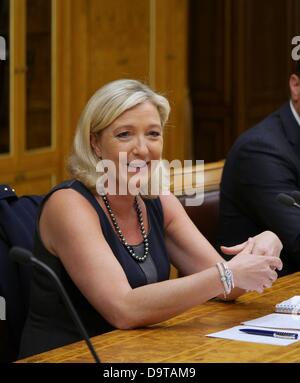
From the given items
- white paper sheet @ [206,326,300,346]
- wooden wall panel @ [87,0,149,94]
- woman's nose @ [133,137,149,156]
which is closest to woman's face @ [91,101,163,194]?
woman's nose @ [133,137,149,156]

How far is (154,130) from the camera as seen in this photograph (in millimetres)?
2682

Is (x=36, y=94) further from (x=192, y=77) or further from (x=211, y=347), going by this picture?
(x=211, y=347)

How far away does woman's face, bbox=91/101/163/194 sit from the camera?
103 inches

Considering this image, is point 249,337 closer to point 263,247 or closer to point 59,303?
point 263,247

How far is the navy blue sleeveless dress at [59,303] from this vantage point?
254cm

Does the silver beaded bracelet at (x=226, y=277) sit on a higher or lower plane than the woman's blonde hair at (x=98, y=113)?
lower

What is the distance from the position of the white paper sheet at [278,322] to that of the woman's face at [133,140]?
1.65 ft

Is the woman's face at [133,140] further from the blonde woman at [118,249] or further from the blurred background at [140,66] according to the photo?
the blurred background at [140,66]

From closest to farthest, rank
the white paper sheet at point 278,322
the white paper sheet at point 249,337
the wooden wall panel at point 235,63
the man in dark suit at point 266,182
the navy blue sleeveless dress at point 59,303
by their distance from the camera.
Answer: the white paper sheet at point 249,337 → the white paper sheet at point 278,322 → the navy blue sleeveless dress at point 59,303 → the man in dark suit at point 266,182 → the wooden wall panel at point 235,63

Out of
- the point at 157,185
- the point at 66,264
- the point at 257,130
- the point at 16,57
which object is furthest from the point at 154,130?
the point at 16,57

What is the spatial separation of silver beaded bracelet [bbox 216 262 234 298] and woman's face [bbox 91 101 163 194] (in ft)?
1.23

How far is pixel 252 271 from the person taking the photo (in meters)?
2.45

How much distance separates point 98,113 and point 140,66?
11.7 ft

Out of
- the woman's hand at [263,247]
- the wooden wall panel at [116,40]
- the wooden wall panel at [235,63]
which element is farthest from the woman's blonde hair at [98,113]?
the wooden wall panel at [235,63]
